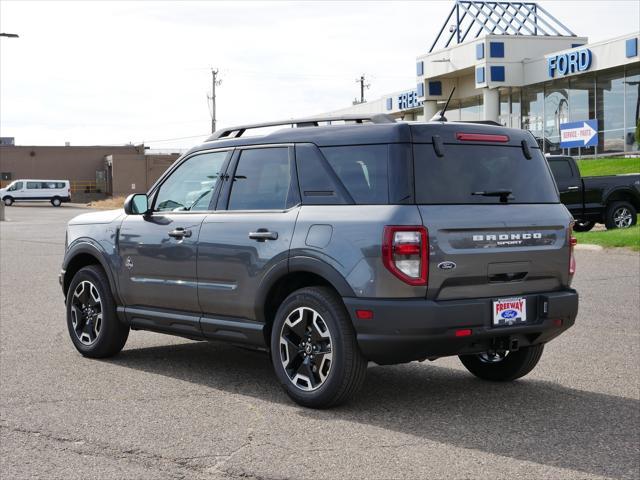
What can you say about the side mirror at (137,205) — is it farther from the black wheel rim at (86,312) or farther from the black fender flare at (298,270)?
the black fender flare at (298,270)

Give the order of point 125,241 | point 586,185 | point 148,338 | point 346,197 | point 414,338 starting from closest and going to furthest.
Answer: point 414,338
point 346,197
point 125,241
point 148,338
point 586,185

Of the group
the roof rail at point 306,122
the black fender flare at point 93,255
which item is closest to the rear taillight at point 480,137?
the roof rail at point 306,122

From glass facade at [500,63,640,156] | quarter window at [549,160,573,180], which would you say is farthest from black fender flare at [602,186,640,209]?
glass facade at [500,63,640,156]

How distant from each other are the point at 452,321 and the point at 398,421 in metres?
0.75

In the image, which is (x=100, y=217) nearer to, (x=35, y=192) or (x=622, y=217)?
(x=622, y=217)

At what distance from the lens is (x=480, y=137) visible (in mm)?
6766

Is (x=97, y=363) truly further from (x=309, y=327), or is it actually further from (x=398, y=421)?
(x=398, y=421)

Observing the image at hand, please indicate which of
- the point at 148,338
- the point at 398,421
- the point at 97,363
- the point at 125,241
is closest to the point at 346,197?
the point at 398,421

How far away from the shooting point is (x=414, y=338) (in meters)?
6.21

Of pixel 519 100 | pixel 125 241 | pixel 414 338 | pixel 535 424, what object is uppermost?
pixel 519 100

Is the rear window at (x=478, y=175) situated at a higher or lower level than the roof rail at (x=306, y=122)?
lower

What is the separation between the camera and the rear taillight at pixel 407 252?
6.18 metres

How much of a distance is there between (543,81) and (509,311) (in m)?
42.0

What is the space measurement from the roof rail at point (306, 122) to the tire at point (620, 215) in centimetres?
1697
